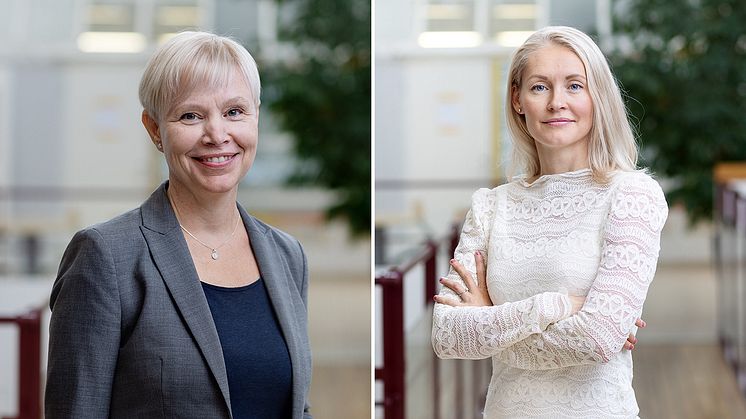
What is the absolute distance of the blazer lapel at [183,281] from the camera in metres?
1.37

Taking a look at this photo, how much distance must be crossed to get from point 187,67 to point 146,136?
20.9 ft

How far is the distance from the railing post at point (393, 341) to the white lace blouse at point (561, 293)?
1028 millimetres

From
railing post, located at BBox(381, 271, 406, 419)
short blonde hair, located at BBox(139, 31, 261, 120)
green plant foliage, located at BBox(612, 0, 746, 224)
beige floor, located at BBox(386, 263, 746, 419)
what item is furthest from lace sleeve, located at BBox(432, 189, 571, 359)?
green plant foliage, located at BBox(612, 0, 746, 224)

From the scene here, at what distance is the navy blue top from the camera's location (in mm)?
1411

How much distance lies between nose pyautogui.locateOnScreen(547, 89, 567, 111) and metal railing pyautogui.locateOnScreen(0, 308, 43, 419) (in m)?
2.03

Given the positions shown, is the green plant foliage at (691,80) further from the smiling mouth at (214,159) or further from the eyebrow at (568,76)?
the smiling mouth at (214,159)

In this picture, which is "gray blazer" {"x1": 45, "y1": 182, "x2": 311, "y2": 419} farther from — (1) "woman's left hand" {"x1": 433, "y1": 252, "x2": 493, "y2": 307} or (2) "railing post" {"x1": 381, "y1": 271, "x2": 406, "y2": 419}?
(2) "railing post" {"x1": 381, "y1": 271, "x2": 406, "y2": 419}

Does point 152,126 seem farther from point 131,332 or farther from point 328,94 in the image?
point 328,94

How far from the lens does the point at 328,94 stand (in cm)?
758

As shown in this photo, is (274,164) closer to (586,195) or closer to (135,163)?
(135,163)

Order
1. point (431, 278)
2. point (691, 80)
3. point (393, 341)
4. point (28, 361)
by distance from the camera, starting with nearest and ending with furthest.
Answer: point (393, 341), point (431, 278), point (28, 361), point (691, 80)

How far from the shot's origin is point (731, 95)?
6758 mm

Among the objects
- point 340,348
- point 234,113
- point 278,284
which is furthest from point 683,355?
point 234,113

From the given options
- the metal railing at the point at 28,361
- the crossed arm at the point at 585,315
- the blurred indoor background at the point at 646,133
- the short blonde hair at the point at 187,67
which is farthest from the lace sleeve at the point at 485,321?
the blurred indoor background at the point at 646,133
